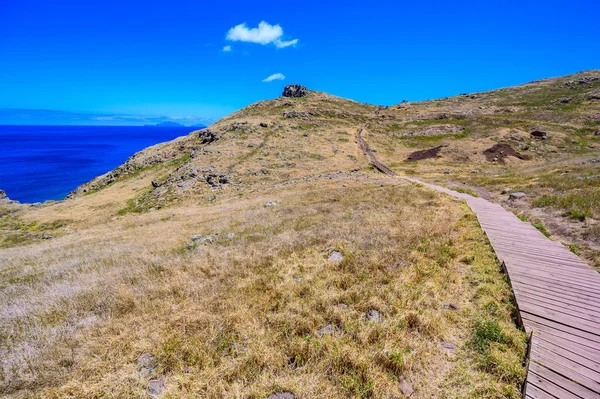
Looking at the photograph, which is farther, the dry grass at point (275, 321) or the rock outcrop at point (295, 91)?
the rock outcrop at point (295, 91)

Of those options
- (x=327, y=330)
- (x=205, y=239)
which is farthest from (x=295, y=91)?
(x=327, y=330)

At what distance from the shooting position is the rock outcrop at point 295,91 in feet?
314

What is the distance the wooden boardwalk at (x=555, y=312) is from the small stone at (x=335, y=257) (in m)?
4.85

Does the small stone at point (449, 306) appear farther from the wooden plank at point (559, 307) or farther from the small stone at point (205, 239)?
the small stone at point (205, 239)

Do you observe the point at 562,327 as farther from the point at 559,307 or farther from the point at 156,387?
the point at 156,387

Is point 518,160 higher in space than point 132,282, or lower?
higher

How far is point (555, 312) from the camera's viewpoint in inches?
238

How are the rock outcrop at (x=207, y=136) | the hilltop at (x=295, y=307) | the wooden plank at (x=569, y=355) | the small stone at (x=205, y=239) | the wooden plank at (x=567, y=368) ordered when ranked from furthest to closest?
1. the rock outcrop at (x=207, y=136)
2. the small stone at (x=205, y=239)
3. the hilltop at (x=295, y=307)
4. the wooden plank at (x=569, y=355)
5. the wooden plank at (x=567, y=368)

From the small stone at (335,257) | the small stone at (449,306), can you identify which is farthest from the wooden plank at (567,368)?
the small stone at (335,257)

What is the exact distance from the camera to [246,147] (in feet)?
171

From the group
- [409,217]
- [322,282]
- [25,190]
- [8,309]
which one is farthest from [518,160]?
[25,190]

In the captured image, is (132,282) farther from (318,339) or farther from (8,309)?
(318,339)

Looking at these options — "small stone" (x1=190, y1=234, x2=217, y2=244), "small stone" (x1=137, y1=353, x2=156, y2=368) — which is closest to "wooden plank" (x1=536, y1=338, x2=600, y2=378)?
"small stone" (x1=137, y1=353, x2=156, y2=368)

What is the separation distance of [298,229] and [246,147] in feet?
136
